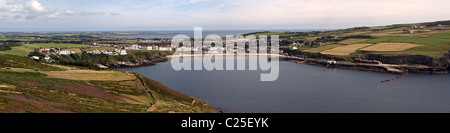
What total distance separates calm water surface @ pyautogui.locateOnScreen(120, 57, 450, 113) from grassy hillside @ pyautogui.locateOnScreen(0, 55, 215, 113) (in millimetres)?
10308

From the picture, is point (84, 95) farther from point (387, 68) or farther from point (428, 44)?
point (428, 44)

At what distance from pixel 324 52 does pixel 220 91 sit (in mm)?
71586

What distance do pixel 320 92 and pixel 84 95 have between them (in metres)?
41.2

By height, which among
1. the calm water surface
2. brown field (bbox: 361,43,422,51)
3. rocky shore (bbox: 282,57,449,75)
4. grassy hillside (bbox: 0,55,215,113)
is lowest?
the calm water surface

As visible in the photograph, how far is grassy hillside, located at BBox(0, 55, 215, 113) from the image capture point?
855 inches

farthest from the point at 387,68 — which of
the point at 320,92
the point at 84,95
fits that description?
the point at 84,95

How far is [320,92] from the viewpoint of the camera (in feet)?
173

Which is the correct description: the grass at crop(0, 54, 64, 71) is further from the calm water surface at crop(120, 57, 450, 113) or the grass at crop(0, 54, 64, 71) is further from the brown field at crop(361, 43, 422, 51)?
the brown field at crop(361, 43, 422, 51)

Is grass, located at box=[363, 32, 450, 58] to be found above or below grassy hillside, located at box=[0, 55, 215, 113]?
above

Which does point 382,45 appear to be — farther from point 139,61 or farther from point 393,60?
point 139,61

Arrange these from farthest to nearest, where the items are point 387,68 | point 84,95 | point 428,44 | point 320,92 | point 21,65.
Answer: point 428,44, point 387,68, point 320,92, point 21,65, point 84,95

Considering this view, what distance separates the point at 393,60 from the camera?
8681 cm

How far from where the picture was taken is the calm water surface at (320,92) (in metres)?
42.5

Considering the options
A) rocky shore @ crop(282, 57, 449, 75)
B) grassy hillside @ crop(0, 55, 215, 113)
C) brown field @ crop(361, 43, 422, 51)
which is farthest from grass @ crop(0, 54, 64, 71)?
brown field @ crop(361, 43, 422, 51)
